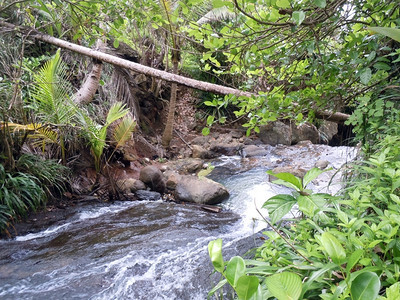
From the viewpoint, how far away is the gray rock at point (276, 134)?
30.1 ft

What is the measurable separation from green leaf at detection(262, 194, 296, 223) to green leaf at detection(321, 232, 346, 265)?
16 cm

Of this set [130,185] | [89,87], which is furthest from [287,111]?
[89,87]

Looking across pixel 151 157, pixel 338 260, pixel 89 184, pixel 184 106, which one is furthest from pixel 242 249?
pixel 184 106

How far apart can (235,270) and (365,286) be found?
0.84 feet

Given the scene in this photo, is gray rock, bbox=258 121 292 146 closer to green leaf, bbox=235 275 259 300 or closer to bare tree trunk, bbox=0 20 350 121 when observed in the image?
bare tree trunk, bbox=0 20 350 121

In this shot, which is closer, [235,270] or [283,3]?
[235,270]

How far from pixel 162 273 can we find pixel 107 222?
1.60m

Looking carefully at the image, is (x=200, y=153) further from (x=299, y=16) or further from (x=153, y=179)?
(x=299, y=16)

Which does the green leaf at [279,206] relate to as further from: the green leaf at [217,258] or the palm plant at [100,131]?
the palm plant at [100,131]

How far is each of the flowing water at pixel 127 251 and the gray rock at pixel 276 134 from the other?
4.76 meters

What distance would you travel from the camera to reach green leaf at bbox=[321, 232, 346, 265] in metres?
0.61

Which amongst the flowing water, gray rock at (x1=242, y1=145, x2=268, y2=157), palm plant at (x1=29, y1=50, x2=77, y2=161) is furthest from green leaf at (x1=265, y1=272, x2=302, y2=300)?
gray rock at (x1=242, y1=145, x2=268, y2=157)

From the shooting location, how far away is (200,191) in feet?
16.0

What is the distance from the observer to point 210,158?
8109mm
